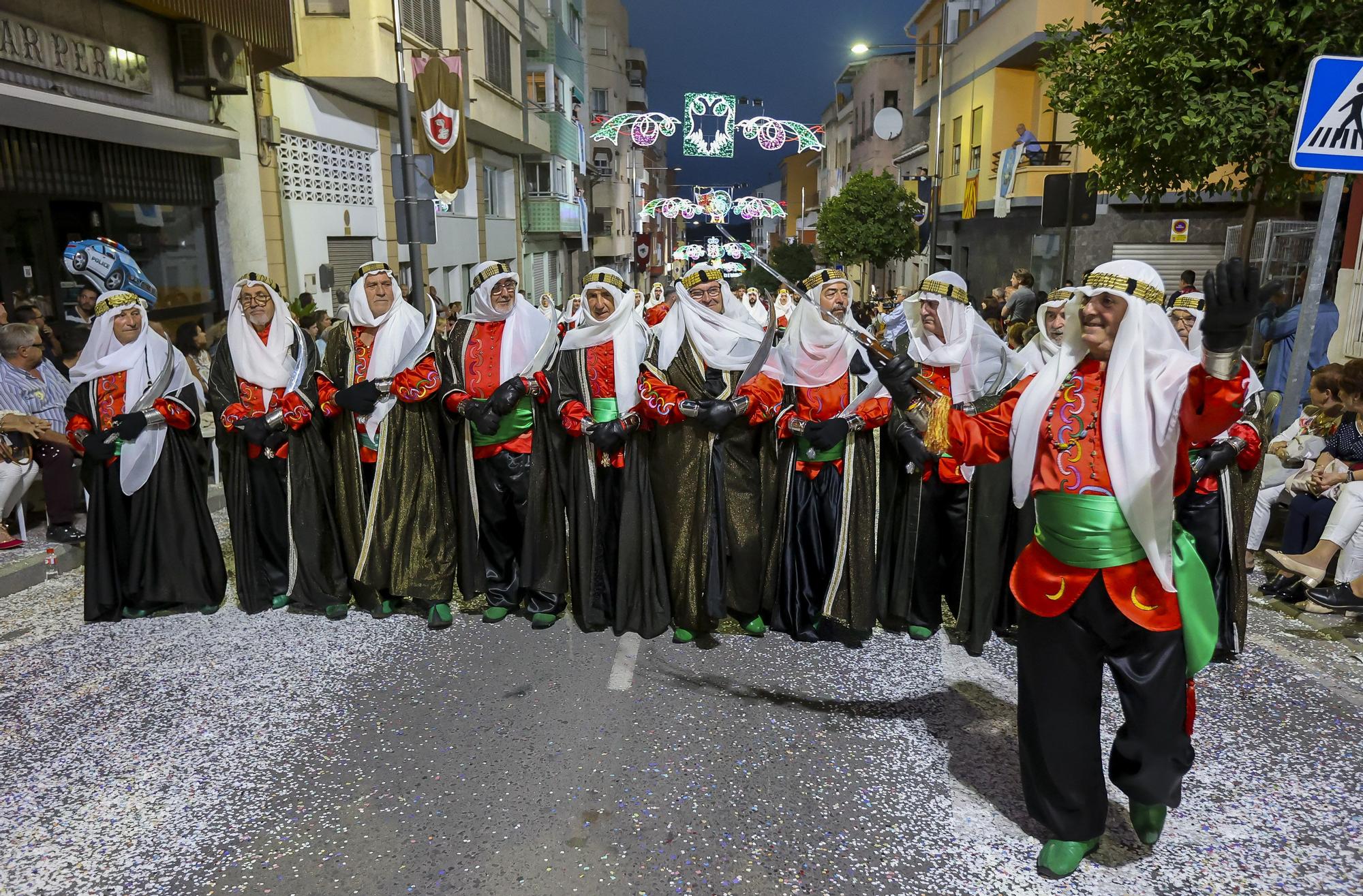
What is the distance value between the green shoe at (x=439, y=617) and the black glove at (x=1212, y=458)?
3817mm

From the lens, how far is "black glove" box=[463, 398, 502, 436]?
4.95 metres

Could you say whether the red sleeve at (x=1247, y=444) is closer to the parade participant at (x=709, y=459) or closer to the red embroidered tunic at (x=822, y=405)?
the red embroidered tunic at (x=822, y=405)

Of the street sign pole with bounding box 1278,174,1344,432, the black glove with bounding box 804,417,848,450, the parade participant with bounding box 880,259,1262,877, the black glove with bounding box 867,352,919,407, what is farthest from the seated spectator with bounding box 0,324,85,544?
the street sign pole with bounding box 1278,174,1344,432

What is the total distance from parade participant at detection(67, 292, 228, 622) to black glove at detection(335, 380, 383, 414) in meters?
0.96

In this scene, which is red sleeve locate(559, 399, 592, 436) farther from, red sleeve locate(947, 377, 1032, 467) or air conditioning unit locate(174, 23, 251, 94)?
air conditioning unit locate(174, 23, 251, 94)

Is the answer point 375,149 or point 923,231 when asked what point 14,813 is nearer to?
point 375,149

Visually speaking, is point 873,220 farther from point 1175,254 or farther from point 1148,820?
point 1148,820

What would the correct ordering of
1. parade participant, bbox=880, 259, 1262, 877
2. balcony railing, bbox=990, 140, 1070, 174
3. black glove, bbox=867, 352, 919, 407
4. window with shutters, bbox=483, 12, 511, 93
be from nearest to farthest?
parade participant, bbox=880, 259, 1262, 877, black glove, bbox=867, 352, 919, 407, balcony railing, bbox=990, 140, 1070, 174, window with shutters, bbox=483, 12, 511, 93

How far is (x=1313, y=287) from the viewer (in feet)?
17.6

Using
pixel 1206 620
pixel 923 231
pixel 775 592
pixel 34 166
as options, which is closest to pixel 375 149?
pixel 34 166

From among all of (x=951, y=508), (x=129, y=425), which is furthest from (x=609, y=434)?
(x=129, y=425)

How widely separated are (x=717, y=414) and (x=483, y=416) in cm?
127

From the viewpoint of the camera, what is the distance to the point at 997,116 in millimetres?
24078

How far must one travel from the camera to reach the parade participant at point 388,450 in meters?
5.14
